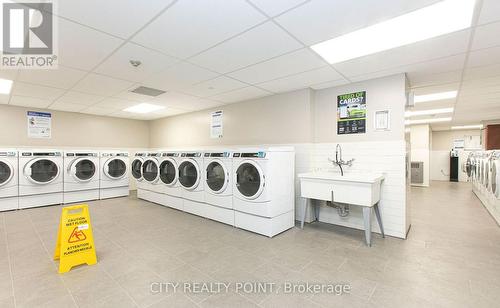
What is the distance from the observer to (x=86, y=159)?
17.8 ft

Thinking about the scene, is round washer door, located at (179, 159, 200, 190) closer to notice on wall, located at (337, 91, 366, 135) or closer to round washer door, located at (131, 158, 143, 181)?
round washer door, located at (131, 158, 143, 181)

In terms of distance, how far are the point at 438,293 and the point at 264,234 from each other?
190cm

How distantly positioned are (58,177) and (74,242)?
3702 mm

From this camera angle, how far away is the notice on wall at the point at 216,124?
529 centimetres

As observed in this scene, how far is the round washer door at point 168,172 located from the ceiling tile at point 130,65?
77.2 inches

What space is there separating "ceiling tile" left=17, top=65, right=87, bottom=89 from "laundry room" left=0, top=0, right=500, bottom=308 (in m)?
0.04

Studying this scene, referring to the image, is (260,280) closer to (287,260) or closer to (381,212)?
(287,260)

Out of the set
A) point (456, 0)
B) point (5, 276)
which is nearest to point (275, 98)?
point (456, 0)

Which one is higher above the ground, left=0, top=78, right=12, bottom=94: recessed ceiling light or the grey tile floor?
left=0, top=78, right=12, bottom=94: recessed ceiling light

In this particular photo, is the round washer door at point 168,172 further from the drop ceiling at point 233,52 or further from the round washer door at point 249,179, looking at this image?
the round washer door at point 249,179

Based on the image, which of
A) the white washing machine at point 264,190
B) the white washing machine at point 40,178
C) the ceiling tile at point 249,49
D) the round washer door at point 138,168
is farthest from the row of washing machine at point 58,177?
the ceiling tile at point 249,49

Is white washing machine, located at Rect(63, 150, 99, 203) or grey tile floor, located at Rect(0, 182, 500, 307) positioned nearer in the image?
grey tile floor, located at Rect(0, 182, 500, 307)

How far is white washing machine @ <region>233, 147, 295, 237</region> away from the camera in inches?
126

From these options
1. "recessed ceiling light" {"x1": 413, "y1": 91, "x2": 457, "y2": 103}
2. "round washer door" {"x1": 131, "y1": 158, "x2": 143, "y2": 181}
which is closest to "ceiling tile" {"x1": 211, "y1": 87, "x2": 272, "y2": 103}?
"round washer door" {"x1": 131, "y1": 158, "x2": 143, "y2": 181}
